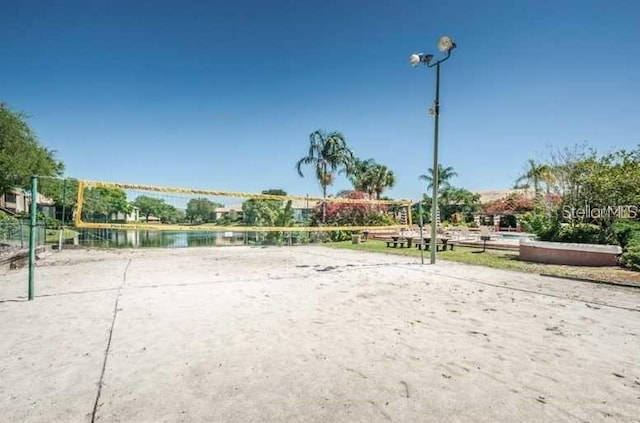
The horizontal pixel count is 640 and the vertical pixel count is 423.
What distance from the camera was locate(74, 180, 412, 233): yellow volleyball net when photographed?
36.9 feet

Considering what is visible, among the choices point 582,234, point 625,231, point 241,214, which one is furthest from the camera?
point 241,214

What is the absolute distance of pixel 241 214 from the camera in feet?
70.5

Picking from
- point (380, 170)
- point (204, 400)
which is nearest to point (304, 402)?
point (204, 400)

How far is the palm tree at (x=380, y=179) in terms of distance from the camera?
40875 mm

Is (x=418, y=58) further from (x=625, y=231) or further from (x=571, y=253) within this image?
(x=625, y=231)

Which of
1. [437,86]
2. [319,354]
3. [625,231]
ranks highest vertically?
[437,86]

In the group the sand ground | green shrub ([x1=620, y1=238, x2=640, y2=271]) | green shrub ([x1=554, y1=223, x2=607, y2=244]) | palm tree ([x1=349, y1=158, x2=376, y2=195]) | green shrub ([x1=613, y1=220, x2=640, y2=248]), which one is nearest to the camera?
the sand ground

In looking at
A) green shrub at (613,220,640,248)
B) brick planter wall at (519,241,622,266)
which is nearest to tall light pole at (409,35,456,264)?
brick planter wall at (519,241,622,266)

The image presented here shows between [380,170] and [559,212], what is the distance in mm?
28168

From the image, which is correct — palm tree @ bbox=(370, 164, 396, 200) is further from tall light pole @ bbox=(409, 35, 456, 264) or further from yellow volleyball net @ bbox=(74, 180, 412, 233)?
tall light pole @ bbox=(409, 35, 456, 264)

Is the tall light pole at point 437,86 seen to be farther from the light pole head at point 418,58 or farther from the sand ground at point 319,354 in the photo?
the sand ground at point 319,354

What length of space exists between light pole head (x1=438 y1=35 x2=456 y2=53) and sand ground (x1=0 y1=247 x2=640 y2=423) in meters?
6.46

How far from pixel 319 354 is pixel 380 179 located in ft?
127

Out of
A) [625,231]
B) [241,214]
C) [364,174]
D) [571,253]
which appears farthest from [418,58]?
[364,174]
